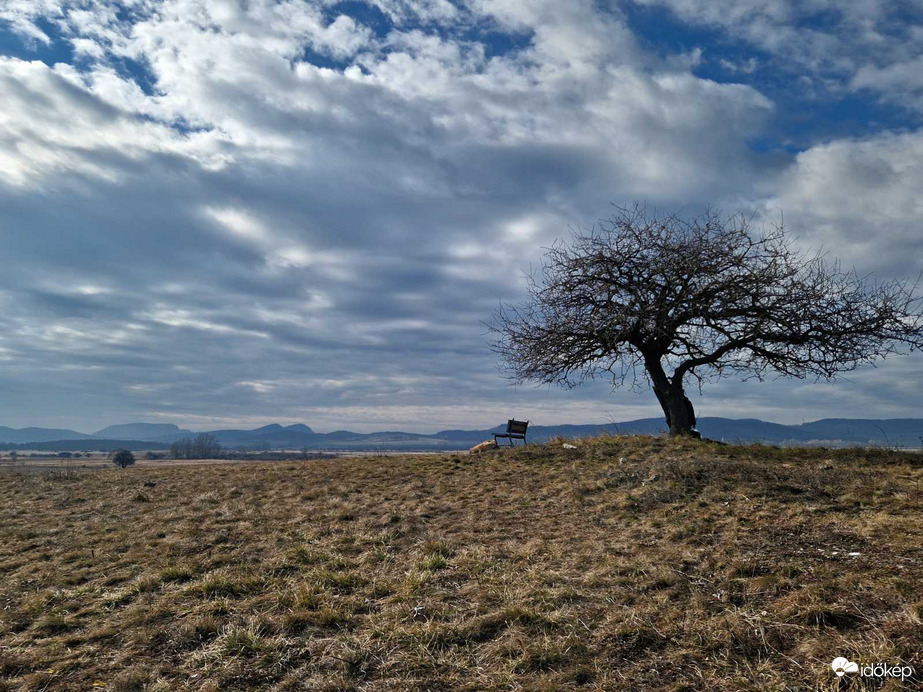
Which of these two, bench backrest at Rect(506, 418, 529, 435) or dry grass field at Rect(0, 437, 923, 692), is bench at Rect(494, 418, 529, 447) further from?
dry grass field at Rect(0, 437, 923, 692)

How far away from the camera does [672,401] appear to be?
17.7m

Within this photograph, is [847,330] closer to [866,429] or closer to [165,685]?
[866,429]

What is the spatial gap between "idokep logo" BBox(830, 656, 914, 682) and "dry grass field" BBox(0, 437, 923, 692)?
6cm

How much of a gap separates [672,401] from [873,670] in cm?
1411

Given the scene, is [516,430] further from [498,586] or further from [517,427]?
[498,586]

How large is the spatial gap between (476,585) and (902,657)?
4259 mm

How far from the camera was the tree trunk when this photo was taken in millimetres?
17492

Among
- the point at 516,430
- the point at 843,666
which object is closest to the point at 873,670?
the point at 843,666

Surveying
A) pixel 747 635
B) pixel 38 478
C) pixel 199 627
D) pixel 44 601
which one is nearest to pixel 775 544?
pixel 747 635

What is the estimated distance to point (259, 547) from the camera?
9.09 m

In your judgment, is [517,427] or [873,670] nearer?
[873,670]

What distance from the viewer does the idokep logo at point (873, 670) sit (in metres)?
4.07

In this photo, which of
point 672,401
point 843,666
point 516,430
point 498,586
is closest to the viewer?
point 843,666

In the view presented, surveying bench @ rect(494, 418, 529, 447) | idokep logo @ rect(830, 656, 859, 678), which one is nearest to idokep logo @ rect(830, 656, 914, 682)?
idokep logo @ rect(830, 656, 859, 678)
